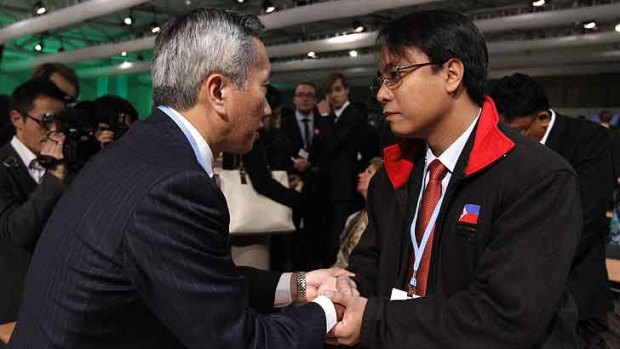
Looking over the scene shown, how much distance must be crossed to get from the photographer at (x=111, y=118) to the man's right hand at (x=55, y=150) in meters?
0.42

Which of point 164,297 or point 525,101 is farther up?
point 525,101

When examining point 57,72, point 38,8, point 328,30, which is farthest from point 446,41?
point 328,30

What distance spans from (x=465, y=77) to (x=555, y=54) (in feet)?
37.7

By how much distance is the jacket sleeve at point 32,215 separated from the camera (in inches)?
77.2

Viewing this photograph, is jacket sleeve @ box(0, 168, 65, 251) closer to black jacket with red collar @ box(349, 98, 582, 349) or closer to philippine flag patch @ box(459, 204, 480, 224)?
black jacket with red collar @ box(349, 98, 582, 349)

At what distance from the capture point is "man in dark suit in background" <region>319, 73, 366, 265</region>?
14.2 feet

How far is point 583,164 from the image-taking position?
2.44 meters

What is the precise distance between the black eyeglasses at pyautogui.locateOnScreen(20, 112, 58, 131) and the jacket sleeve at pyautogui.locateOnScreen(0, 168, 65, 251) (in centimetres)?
36

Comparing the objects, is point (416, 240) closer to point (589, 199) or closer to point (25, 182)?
point (589, 199)

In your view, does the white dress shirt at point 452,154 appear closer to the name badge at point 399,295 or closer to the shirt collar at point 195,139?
the name badge at point 399,295

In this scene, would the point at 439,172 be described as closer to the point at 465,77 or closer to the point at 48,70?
the point at 465,77

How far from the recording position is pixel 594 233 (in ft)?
7.78

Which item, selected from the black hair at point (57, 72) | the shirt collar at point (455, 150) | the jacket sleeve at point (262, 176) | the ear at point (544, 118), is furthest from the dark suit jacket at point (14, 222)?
the ear at point (544, 118)

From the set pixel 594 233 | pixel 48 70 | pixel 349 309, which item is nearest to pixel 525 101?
pixel 594 233
